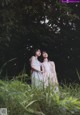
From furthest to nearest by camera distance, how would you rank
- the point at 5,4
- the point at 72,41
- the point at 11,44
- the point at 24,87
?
the point at 72,41
the point at 11,44
the point at 5,4
the point at 24,87

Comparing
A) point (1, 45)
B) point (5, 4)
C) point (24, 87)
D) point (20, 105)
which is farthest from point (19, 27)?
point (20, 105)

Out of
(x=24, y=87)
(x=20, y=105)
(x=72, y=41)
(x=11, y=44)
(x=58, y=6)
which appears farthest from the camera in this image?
(x=72, y=41)

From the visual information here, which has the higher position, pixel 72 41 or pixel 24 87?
pixel 24 87

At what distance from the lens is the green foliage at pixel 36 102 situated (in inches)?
224

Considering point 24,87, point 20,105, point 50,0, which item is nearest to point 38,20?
point 50,0

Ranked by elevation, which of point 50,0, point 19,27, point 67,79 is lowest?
point 67,79

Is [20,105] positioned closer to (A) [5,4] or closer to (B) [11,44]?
(A) [5,4]

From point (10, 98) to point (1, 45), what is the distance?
4530 mm

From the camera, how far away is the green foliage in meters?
5.70

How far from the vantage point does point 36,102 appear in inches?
231

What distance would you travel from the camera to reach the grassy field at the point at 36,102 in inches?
224

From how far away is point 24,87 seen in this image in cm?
639

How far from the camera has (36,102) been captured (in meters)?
5.87

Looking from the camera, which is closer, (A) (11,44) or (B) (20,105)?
(B) (20,105)
